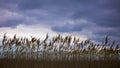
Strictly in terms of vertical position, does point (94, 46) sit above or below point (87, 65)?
above

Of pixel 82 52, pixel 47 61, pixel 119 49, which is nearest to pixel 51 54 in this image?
pixel 47 61

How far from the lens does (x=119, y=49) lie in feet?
46.2

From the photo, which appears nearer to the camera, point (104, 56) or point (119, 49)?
point (104, 56)

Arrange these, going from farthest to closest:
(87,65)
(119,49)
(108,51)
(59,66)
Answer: (119,49), (108,51), (87,65), (59,66)

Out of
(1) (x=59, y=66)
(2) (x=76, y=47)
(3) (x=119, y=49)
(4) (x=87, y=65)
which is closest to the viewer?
(1) (x=59, y=66)

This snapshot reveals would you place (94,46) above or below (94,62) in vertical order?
above

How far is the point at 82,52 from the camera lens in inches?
491

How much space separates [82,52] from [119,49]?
10.1 feet

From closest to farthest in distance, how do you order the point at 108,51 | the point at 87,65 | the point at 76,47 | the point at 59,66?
1. the point at 59,66
2. the point at 87,65
3. the point at 76,47
4. the point at 108,51

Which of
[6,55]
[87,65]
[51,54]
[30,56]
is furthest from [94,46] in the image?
[6,55]

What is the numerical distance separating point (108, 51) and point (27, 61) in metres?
5.31

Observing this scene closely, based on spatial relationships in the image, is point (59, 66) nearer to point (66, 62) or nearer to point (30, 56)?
point (66, 62)

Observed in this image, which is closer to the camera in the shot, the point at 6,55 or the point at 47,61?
the point at 47,61

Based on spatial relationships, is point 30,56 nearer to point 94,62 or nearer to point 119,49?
point 94,62
